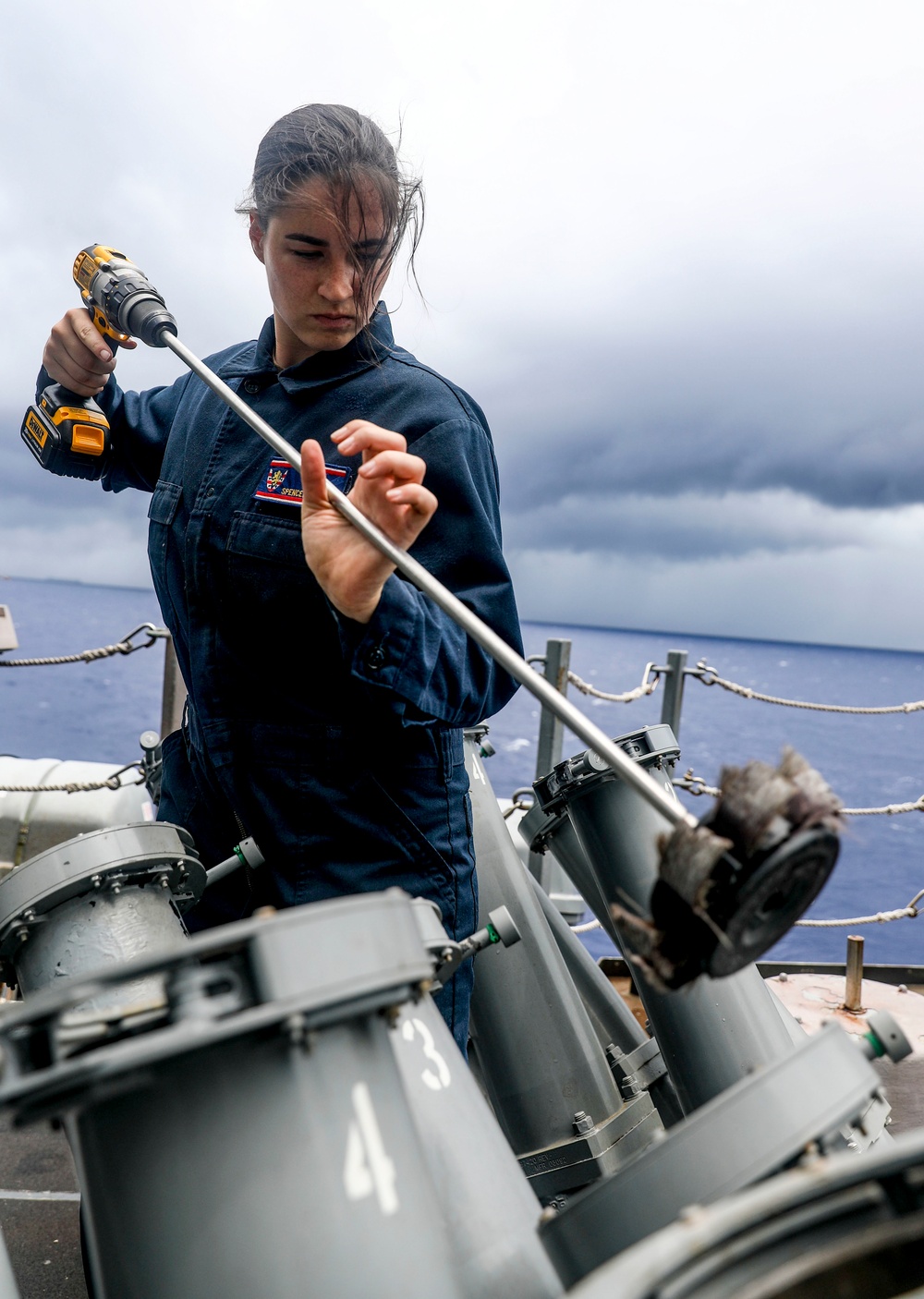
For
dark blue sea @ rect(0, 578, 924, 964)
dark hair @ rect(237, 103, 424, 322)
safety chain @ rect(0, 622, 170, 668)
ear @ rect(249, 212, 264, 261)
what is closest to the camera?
dark hair @ rect(237, 103, 424, 322)

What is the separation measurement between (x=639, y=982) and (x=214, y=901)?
0.66 meters

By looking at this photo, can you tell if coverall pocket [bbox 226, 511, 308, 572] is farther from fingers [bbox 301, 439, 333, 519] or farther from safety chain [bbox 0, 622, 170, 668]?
safety chain [bbox 0, 622, 170, 668]

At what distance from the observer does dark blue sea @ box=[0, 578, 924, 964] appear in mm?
12438

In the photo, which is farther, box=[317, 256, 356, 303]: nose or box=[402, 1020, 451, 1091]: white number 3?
box=[317, 256, 356, 303]: nose

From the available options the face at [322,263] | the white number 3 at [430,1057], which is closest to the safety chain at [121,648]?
the face at [322,263]

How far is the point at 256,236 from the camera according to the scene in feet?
5.13

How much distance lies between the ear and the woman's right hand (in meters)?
0.26

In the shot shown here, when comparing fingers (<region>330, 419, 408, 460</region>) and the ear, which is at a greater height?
the ear

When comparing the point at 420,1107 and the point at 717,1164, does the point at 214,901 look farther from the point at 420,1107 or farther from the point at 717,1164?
the point at 717,1164

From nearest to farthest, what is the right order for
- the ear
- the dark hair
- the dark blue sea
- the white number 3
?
the white number 3, the dark hair, the ear, the dark blue sea

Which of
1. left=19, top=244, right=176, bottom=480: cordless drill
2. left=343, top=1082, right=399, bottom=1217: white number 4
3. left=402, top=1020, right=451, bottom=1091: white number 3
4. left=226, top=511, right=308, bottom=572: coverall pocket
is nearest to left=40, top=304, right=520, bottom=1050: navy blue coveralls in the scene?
left=226, top=511, right=308, bottom=572: coverall pocket

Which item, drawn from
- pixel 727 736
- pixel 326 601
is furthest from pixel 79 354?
pixel 727 736

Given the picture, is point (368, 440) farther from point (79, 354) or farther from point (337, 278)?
point (79, 354)

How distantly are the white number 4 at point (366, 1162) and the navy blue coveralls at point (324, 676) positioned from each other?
58cm
